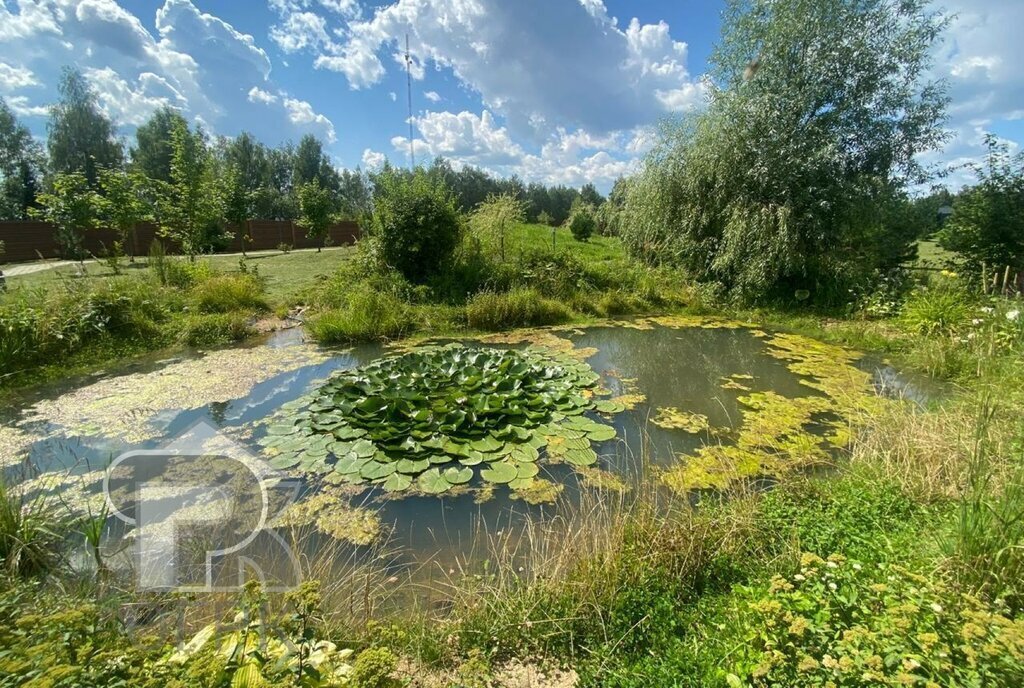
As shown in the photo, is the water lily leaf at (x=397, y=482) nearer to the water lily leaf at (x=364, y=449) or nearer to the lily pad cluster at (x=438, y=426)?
the lily pad cluster at (x=438, y=426)

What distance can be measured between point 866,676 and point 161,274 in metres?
12.2

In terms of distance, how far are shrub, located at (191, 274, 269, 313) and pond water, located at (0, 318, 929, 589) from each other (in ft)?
6.31

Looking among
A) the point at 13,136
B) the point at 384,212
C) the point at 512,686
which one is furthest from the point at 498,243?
the point at 13,136

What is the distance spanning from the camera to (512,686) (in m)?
1.86

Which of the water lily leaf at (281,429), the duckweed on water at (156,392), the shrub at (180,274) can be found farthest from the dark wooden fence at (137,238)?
the water lily leaf at (281,429)

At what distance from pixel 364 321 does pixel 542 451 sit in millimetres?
5121

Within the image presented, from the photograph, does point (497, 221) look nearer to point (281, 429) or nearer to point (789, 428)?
point (281, 429)

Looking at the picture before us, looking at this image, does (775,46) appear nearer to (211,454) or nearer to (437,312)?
(437,312)

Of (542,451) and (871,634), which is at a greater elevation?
(871,634)

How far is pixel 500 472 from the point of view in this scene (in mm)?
3654

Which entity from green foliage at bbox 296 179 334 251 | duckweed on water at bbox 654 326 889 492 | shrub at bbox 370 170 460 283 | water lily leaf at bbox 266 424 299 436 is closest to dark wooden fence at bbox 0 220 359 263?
green foliage at bbox 296 179 334 251

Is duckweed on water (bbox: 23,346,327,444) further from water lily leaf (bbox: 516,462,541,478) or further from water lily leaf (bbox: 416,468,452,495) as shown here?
water lily leaf (bbox: 516,462,541,478)

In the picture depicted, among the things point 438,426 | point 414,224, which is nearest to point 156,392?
point 438,426

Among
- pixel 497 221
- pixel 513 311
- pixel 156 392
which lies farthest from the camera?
pixel 497 221
